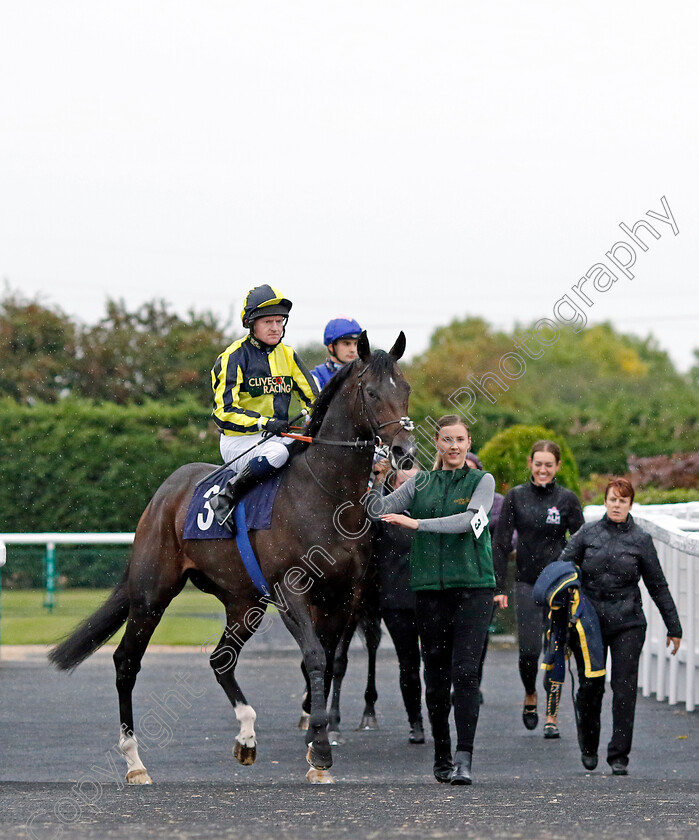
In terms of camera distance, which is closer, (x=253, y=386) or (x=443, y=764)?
(x=443, y=764)

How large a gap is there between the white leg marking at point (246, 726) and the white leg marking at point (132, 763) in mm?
484

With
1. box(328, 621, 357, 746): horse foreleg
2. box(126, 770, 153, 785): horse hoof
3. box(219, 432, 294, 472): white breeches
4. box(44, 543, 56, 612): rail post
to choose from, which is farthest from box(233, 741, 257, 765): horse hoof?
box(44, 543, 56, 612): rail post

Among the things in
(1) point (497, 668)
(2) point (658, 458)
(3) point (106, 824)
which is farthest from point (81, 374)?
(3) point (106, 824)

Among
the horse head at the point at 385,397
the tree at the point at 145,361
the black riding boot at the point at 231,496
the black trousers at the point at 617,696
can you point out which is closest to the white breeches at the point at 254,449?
the black riding boot at the point at 231,496

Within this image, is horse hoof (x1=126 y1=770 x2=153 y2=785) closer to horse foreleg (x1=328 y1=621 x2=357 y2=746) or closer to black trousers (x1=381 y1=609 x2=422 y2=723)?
horse foreleg (x1=328 y1=621 x2=357 y2=746)

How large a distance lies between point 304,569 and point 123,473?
12.9 m

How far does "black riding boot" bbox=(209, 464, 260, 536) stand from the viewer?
21.6ft

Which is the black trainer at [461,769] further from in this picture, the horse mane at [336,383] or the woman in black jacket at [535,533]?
the woman in black jacket at [535,533]

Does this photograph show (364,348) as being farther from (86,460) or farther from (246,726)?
(86,460)

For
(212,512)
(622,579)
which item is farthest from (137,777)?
(622,579)

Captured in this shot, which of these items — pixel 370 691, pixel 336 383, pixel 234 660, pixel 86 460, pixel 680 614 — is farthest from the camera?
pixel 86 460

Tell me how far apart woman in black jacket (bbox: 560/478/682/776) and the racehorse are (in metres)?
1.22

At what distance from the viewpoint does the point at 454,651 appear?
5.99 meters

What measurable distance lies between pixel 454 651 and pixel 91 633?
2.39 metres
